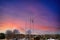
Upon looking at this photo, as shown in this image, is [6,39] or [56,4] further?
[56,4]

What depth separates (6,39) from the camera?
1.60 m

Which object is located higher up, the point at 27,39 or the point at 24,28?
the point at 24,28

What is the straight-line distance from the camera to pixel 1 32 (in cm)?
161

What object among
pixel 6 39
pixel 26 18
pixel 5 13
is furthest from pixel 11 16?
pixel 6 39

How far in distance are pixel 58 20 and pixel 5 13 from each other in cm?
72

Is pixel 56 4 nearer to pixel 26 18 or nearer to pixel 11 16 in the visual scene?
pixel 26 18

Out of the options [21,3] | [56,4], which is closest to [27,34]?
[21,3]

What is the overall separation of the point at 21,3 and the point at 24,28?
34 cm

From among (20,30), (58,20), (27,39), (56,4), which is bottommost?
(27,39)

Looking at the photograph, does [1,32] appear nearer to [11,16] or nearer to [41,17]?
[11,16]

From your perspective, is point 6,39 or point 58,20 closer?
point 6,39

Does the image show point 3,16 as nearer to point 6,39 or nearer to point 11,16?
point 11,16

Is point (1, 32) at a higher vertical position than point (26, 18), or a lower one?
lower

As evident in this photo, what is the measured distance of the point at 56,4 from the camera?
5.66 feet
